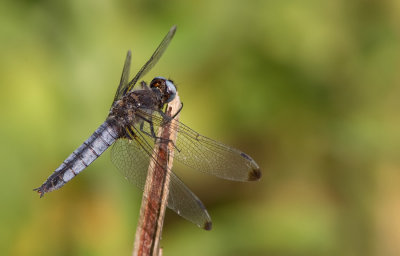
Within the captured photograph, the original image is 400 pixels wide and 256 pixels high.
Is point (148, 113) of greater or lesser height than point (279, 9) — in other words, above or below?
below

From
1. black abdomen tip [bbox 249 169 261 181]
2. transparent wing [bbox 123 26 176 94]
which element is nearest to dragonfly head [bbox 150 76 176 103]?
transparent wing [bbox 123 26 176 94]

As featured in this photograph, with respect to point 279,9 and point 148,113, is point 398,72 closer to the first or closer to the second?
point 279,9

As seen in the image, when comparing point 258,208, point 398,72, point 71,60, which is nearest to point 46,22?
point 71,60

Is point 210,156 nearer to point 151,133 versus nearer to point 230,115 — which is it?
point 151,133

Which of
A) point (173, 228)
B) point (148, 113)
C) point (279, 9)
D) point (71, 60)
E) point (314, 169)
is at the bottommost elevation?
point (173, 228)

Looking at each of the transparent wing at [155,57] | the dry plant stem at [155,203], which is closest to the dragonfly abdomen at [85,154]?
the transparent wing at [155,57]

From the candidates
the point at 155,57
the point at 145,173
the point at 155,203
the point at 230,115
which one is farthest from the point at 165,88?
the point at 155,203

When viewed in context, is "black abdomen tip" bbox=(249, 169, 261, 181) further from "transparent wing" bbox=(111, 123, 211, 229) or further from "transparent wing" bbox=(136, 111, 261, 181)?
"transparent wing" bbox=(111, 123, 211, 229)
